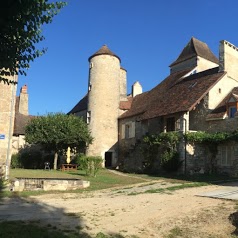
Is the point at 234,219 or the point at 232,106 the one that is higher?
the point at 232,106

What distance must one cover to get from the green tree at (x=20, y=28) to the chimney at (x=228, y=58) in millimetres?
21469

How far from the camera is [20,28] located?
18.4 ft

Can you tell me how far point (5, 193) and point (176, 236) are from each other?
8306mm

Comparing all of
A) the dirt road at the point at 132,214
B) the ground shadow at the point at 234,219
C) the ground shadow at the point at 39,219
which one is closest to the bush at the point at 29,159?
the dirt road at the point at 132,214

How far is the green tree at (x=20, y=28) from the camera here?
5.25 meters

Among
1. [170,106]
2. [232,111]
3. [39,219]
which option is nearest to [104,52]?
[170,106]

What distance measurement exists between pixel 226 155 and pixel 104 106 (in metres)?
14.1

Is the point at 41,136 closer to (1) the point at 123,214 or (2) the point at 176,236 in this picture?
(1) the point at 123,214

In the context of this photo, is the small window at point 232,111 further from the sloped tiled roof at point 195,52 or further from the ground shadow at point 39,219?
the ground shadow at point 39,219

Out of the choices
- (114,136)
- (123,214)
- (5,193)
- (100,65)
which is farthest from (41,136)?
(123,214)

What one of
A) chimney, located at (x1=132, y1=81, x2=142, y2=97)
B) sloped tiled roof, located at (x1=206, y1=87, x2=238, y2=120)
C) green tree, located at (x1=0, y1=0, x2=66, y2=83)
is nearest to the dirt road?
green tree, located at (x1=0, y1=0, x2=66, y2=83)

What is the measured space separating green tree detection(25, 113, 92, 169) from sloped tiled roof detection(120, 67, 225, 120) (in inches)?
198

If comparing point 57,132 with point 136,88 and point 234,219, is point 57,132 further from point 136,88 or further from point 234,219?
point 234,219

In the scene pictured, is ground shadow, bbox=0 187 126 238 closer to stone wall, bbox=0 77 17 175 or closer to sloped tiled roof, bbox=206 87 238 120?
stone wall, bbox=0 77 17 175
